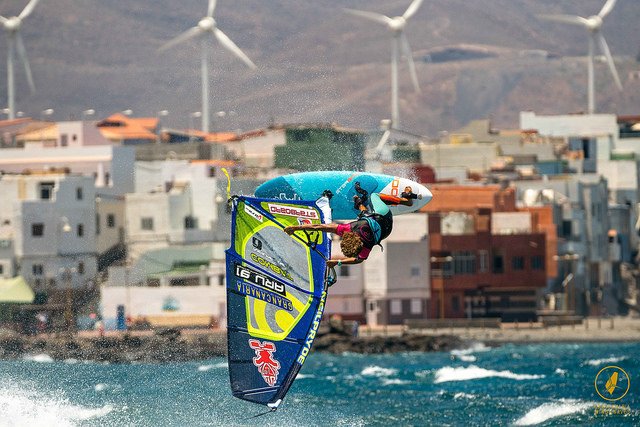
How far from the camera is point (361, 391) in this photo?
9144 centimetres

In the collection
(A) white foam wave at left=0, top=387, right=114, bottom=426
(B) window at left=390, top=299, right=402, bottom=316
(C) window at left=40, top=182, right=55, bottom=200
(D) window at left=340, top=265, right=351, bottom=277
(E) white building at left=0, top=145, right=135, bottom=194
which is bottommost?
(B) window at left=390, top=299, right=402, bottom=316

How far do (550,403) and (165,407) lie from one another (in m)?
17.1

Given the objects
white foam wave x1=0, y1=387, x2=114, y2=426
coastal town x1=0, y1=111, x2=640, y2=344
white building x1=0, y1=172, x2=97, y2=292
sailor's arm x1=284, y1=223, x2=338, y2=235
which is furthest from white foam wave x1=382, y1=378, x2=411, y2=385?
sailor's arm x1=284, y1=223, x2=338, y2=235

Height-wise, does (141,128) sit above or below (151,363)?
above

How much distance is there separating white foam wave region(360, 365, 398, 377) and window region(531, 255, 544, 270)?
2189 cm

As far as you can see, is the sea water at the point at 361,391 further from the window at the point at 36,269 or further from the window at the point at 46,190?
the window at the point at 46,190

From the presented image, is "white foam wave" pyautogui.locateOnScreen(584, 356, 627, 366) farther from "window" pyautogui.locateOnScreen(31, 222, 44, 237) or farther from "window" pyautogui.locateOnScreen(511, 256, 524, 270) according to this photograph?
"window" pyautogui.locateOnScreen(31, 222, 44, 237)

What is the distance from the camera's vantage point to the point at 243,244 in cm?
4441

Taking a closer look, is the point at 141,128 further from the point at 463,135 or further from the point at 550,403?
the point at 550,403

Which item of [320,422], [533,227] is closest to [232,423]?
[320,422]

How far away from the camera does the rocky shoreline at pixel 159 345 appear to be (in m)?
111

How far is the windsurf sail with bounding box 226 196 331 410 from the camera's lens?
4412 centimetres

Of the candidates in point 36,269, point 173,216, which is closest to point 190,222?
point 173,216

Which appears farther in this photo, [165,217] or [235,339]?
[165,217]
